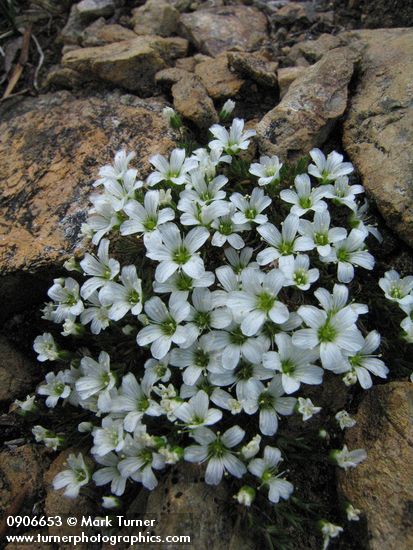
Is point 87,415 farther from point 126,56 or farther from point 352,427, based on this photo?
point 126,56

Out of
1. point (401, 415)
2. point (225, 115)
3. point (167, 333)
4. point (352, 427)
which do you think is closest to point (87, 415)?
point (167, 333)

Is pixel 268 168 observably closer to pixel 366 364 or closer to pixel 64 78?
pixel 366 364

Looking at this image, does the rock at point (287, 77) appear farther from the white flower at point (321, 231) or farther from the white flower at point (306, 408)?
the white flower at point (306, 408)

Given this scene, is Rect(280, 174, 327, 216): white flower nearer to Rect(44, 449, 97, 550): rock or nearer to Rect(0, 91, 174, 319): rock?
Rect(0, 91, 174, 319): rock

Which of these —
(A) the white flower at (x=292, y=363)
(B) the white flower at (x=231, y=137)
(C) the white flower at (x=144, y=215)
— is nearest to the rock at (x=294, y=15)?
(B) the white flower at (x=231, y=137)

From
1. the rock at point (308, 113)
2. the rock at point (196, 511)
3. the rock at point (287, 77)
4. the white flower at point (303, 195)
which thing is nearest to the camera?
the rock at point (196, 511)

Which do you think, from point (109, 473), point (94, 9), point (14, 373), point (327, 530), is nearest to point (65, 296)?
point (14, 373)
